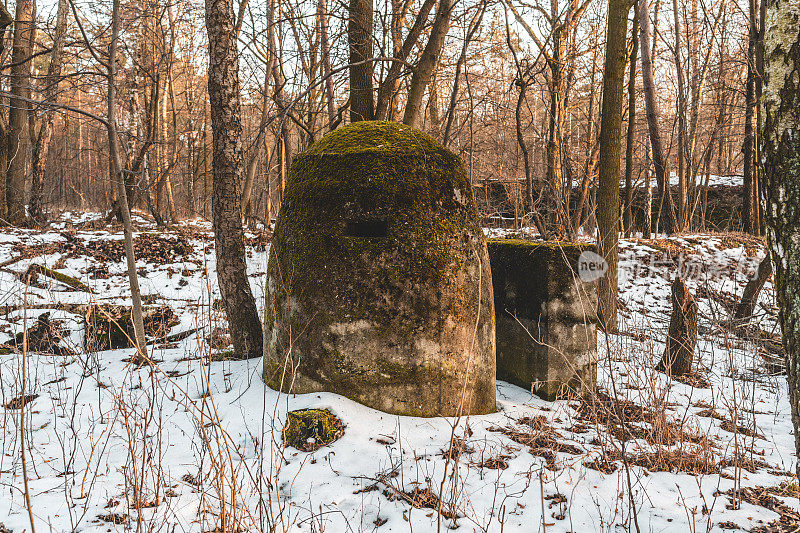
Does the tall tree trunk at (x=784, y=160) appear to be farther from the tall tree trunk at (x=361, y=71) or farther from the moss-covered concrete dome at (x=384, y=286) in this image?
the tall tree trunk at (x=361, y=71)

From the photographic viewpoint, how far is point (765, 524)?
214 centimetres

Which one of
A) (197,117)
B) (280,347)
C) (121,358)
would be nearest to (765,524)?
(280,347)

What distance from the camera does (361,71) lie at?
572cm

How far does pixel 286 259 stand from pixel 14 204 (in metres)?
10.4

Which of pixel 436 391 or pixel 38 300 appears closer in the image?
pixel 436 391

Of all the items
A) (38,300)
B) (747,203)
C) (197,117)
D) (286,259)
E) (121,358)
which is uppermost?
(197,117)

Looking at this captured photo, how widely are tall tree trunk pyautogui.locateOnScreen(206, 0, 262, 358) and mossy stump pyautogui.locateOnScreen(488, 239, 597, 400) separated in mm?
2439

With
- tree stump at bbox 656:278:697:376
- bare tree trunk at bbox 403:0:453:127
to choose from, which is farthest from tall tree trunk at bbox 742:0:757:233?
bare tree trunk at bbox 403:0:453:127

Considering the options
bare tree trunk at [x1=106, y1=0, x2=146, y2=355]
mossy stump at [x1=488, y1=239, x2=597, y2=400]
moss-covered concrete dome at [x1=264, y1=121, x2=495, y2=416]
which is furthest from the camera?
mossy stump at [x1=488, y1=239, x2=597, y2=400]

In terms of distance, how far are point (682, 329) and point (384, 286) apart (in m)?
3.43

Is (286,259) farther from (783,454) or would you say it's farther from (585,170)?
(585,170)

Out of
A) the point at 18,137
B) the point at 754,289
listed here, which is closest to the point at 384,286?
the point at 754,289

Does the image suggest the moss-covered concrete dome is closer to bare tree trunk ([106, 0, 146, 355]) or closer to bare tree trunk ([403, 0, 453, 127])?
bare tree trunk ([106, 0, 146, 355])

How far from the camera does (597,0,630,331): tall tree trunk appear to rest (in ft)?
19.4
